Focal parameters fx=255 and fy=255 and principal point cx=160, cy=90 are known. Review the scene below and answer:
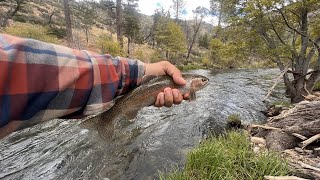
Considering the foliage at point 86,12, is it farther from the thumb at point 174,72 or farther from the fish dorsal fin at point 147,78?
the fish dorsal fin at point 147,78

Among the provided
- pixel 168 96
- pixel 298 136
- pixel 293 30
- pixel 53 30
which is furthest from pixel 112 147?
pixel 53 30

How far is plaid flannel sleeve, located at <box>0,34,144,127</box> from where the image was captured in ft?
3.93

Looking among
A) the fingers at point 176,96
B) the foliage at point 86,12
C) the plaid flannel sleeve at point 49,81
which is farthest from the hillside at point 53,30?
the plaid flannel sleeve at point 49,81

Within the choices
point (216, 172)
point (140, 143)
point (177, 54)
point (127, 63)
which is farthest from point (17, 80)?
point (177, 54)

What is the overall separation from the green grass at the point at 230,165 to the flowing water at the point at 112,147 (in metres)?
1.20

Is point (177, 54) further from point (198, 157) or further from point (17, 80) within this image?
point (17, 80)

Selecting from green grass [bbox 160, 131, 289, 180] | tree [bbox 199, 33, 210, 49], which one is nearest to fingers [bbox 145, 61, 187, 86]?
green grass [bbox 160, 131, 289, 180]

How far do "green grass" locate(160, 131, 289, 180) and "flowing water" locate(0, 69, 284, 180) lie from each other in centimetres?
120

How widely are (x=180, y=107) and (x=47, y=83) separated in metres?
10.0

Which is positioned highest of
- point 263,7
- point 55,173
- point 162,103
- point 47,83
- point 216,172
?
point 263,7

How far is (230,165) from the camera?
13.2 feet

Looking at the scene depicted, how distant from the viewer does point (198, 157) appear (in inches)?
176

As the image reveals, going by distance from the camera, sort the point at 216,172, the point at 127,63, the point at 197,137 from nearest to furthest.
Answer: the point at 127,63 → the point at 216,172 → the point at 197,137

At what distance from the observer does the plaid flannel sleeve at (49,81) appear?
3.93 ft
